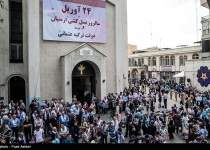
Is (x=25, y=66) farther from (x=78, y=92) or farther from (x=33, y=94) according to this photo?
(x=78, y=92)

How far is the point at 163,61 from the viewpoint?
4825cm

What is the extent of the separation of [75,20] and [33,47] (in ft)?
15.8

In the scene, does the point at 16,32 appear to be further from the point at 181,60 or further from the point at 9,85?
the point at 181,60

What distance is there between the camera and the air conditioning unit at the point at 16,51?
55.2 ft

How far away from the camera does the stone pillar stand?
16.6 metres

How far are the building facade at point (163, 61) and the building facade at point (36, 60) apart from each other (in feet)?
85.6

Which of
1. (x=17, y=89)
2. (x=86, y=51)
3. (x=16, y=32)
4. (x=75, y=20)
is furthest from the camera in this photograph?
(x=75, y=20)

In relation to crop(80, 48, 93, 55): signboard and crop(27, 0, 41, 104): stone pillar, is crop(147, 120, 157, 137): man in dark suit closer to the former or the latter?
crop(27, 0, 41, 104): stone pillar

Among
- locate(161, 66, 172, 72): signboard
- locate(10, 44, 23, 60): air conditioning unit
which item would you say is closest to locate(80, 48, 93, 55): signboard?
locate(10, 44, 23, 60): air conditioning unit

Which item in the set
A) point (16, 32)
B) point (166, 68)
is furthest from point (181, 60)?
point (16, 32)

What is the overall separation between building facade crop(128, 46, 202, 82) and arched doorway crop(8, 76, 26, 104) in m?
31.0

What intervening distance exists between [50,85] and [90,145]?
1663 centimetres

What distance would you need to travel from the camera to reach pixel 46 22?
57.1 feet

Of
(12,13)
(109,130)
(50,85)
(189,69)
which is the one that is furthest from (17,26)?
(189,69)
